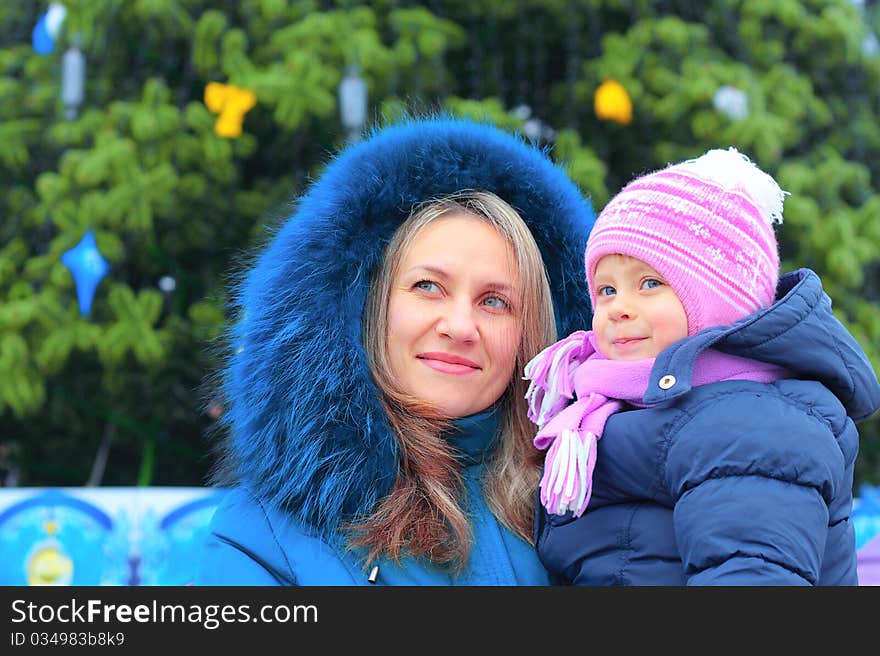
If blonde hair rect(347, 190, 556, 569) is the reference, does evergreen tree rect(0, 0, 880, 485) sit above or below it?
above

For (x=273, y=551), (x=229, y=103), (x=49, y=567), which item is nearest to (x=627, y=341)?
(x=273, y=551)

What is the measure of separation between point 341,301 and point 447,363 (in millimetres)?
247

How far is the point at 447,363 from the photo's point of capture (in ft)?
7.07

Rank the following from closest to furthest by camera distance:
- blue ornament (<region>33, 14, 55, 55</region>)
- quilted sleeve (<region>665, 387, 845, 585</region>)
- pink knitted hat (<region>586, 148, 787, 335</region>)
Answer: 1. quilted sleeve (<region>665, 387, 845, 585</region>)
2. pink knitted hat (<region>586, 148, 787, 335</region>)
3. blue ornament (<region>33, 14, 55, 55</region>)

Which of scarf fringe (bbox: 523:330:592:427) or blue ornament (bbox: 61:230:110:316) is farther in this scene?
blue ornament (bbox: 61:230:110:316)

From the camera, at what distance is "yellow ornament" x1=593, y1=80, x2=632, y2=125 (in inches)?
232

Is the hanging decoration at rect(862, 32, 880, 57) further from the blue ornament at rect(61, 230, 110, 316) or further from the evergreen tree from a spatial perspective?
the blue ornament at rect(61, 230, 110, 316)

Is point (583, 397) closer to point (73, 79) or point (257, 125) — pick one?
point (257, 125)

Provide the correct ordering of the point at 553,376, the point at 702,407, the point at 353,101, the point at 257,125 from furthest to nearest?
the point at 257,125
the point at 353,101
the point at 553,376
the point at 702,407

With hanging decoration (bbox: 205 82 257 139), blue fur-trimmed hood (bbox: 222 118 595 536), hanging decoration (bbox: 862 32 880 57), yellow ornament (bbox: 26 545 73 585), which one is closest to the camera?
blue fur-trimmed hood (bbox: 222 118 595 536)

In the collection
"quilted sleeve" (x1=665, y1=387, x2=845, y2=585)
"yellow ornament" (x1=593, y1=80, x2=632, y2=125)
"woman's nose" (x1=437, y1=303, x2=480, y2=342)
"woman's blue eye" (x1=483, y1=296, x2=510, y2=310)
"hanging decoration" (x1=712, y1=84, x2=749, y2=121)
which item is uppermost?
"yellow ornament" (x1=593, y1=80, x2=632, y2=125)

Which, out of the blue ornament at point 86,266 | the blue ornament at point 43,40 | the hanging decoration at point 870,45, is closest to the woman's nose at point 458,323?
the blue ornament at point 86,266

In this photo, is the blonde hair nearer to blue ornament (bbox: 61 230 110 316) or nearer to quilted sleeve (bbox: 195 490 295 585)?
quilted sleeve (bbox: 195 490 295 585)

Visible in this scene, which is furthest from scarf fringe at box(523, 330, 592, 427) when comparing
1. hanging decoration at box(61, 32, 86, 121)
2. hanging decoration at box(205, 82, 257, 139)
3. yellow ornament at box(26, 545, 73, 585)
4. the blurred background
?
hanging decoration at box(61, 32, 86, 121)
